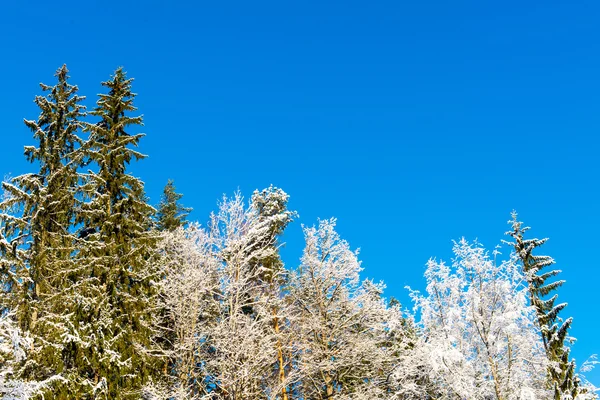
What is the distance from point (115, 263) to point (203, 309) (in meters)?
5.74

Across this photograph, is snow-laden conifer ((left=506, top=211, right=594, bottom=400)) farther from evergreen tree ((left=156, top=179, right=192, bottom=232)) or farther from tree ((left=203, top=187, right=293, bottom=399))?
evergreen tree ((left=156, top=179, right=192, bottom=232))

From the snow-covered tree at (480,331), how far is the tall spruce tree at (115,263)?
9713 millimetres

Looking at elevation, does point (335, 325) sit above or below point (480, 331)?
above

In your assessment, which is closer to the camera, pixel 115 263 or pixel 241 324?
pixel 115 263

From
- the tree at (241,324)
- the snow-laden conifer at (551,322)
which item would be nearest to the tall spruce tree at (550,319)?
the snow-laden conifer at (551,322)

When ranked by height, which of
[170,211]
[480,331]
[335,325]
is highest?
[170,211]

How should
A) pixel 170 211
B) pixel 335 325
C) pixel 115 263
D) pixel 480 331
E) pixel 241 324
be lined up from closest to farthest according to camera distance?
pixel 480 331 < pixel 115 263 < pixel 241 324 < pixel 335 325 < pixel 170 211

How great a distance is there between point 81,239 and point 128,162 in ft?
11.8

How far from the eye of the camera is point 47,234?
1697 cm

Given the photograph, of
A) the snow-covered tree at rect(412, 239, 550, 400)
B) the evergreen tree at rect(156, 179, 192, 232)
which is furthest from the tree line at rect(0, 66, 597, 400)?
the evergreen tree at rect(156, 179, 192, 232)

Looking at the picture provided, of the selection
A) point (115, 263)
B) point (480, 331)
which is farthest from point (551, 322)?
point (115, 263)

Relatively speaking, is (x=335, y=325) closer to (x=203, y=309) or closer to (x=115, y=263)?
(x=203, y=309)

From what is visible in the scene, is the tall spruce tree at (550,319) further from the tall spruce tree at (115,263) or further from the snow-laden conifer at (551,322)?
the tall spruce tree at (115,263)

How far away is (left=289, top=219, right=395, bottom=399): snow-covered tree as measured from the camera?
1897 cm
